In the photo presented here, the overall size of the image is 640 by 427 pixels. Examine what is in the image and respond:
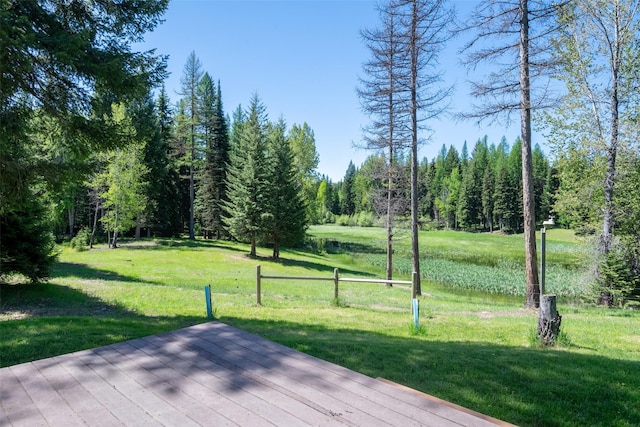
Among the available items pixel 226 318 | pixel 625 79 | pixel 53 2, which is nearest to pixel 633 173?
pixel 625 79

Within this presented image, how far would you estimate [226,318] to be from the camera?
859 centimetres

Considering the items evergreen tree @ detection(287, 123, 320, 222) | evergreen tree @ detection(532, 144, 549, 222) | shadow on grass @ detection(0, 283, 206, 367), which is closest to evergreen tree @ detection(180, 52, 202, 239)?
evergreen tree @ detection(287, 123, 320, 222)

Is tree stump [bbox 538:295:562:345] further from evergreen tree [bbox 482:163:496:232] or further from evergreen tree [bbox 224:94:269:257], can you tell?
evergreen tree [bbox 482:163:496:232]

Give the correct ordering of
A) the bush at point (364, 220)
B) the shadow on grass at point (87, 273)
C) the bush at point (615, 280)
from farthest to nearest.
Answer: the bush at point (364, 220)
the shadow on grass at point (87, 273)
the bush at point (615, 280)

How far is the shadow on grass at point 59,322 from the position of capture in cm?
577

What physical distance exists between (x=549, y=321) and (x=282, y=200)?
21.2 m

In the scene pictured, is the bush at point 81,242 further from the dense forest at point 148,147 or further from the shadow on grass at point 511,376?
the shadow on grass at point 511,376

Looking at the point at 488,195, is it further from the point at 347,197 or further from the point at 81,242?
the point at 81,242

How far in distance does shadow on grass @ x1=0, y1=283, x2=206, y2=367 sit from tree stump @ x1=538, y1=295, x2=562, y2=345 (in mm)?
6944

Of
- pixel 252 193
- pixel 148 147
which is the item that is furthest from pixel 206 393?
pixel 148 147

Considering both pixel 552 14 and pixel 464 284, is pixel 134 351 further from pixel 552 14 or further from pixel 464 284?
pixel 464 284

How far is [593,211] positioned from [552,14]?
25.8ft

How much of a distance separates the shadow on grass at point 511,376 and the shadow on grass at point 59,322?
3.00 m

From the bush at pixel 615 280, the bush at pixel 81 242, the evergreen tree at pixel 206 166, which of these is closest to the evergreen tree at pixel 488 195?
the evergreen tree at pixel 206 166
